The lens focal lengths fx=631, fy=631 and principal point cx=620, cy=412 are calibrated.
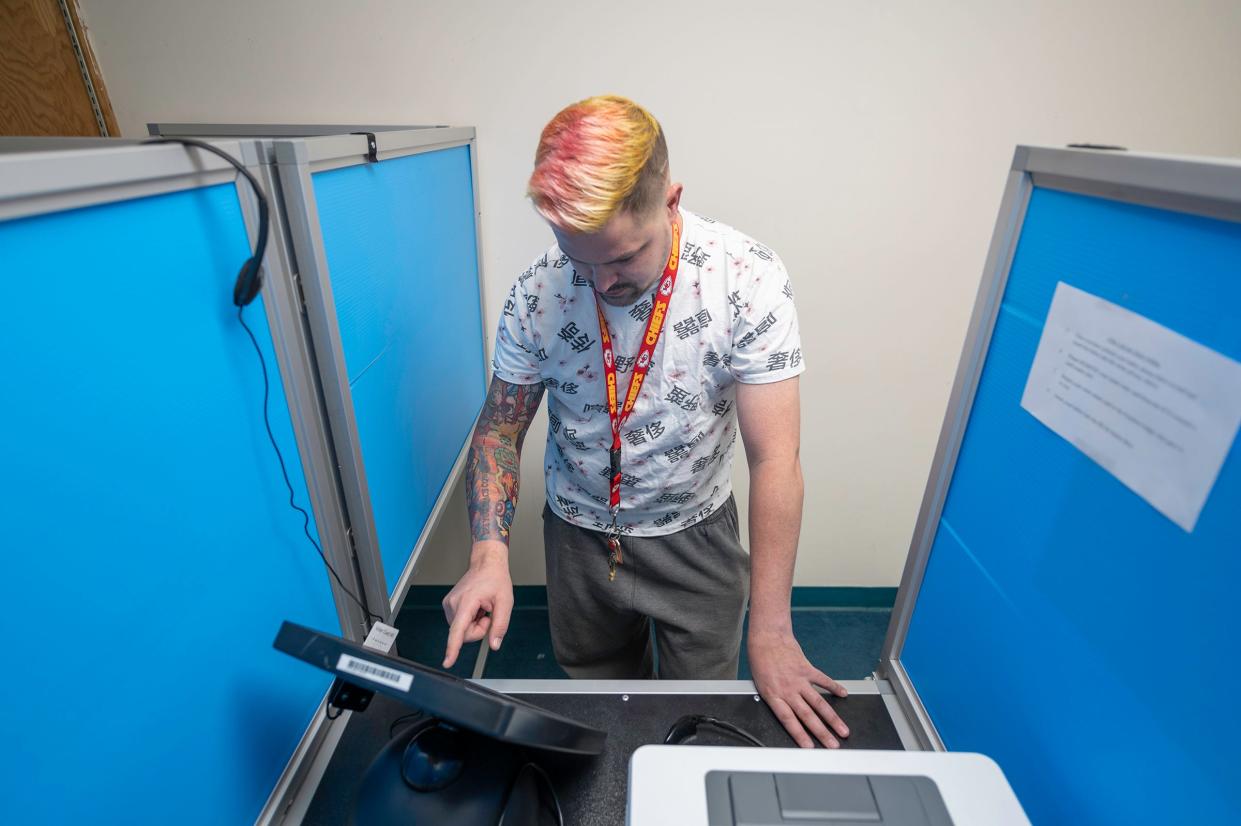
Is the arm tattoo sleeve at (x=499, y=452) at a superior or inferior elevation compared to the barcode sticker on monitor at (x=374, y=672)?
inferior

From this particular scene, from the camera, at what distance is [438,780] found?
498mm

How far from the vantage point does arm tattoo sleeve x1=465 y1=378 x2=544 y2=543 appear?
40.1 inches

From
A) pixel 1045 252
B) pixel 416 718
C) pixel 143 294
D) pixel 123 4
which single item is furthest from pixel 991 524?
pixel 123 4

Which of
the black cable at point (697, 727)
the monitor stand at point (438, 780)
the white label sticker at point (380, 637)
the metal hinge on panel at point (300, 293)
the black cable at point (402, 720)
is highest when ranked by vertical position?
the metal hinge on panel at point (300, 293)

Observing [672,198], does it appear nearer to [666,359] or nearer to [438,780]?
[666,359]

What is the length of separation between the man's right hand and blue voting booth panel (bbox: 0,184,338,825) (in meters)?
0.19

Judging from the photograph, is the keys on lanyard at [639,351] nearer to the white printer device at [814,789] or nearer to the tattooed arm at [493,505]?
the tattooed arm at [493,505]

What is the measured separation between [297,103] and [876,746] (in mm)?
1722

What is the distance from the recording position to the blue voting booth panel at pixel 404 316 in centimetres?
88

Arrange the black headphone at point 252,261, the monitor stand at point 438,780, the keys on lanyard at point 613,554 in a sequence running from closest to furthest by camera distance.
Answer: the monitor stand at point 438,780 → the black headphone at point 252,261 → the keys on lanyard at point 613,554

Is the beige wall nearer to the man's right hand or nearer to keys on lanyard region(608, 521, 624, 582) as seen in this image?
keys on lanyard region(608, 521, 624, 582)

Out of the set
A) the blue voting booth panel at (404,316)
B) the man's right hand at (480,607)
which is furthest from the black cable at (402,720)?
the blue voting booth panel at (404,316)

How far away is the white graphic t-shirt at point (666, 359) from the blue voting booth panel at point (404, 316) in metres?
0.20

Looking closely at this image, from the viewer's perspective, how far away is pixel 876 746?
0.71 m
